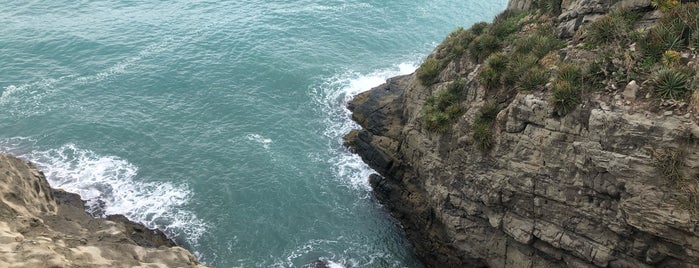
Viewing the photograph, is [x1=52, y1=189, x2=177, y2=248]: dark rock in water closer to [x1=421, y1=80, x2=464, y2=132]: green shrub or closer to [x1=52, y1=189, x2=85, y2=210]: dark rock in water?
[x1=52, y1=189, x2=85, y2=210]: dark rock in water

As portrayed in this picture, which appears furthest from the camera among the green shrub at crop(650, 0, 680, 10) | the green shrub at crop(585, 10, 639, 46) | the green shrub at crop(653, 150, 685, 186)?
the green shrub at crop(585, 10, 639, 46)

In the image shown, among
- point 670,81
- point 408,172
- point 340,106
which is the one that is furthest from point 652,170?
point 340,106

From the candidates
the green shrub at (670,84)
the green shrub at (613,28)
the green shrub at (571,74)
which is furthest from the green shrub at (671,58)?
the green shrub at (571,74)

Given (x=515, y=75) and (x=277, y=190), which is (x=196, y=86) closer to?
(x=277, y=190)

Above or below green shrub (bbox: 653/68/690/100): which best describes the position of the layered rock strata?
below

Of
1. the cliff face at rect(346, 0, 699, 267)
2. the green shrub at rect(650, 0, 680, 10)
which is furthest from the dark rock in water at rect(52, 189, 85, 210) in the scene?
the green shrub at rect(650, 0, 680, 10)

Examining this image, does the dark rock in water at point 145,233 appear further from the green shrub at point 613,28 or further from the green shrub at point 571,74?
the green shrub at point 613,28
